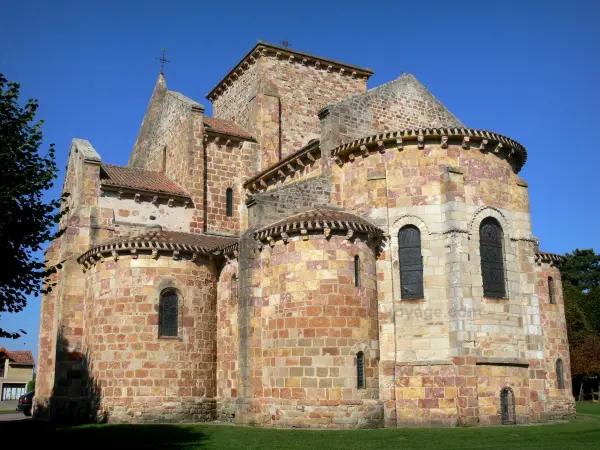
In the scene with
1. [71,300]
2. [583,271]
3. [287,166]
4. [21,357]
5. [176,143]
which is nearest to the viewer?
[71,300]

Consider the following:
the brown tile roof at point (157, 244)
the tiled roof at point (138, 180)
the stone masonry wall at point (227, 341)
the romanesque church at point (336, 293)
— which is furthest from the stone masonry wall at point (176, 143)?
the stone masonry wall at point (227, 341)

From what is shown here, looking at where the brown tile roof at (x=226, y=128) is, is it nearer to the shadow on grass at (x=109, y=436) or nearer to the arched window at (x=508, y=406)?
the shadow on grass at (x=109, y=436)

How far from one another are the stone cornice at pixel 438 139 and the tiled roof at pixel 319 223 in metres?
2.51

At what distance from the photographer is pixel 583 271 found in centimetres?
6919

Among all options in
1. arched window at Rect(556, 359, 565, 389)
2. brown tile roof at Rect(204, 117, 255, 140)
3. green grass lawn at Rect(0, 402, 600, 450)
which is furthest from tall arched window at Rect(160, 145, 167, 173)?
arched window at Rect(556, 359, 565, 389)

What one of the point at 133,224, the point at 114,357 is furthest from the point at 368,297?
the point at 133,224

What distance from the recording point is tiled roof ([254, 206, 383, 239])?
65.3 ft

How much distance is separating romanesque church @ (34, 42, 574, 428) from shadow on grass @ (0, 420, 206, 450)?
1.70 m

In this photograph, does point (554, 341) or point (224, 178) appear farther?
point (224, 178)

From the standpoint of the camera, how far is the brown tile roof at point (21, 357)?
6178cm

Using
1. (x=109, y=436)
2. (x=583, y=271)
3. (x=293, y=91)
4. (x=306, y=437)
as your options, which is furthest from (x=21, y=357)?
(x=583, y=271)

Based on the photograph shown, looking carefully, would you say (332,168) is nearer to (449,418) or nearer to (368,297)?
(368,297)

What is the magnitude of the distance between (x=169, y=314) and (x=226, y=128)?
10584 mm

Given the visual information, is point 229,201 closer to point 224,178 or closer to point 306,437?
point 224,178
